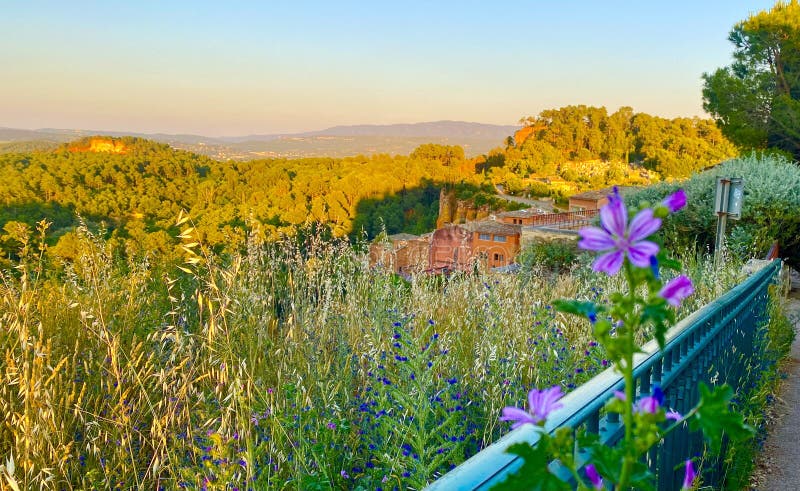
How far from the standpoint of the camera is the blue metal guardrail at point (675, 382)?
1062 mm

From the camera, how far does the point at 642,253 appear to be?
2.13 feet

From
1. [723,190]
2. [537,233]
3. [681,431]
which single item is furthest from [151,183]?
[681,431]

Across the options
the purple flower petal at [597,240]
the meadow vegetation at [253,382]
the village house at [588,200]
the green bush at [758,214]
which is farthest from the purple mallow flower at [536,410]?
the village house at [588,200]

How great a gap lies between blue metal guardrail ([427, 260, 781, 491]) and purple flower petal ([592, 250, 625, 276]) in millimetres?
131

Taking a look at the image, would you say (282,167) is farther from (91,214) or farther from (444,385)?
(444,385)

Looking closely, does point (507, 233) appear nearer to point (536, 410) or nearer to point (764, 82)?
point (764, 82)

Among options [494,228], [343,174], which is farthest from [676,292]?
[343,174]

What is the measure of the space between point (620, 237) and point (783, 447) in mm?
3967

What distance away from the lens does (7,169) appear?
4347cm

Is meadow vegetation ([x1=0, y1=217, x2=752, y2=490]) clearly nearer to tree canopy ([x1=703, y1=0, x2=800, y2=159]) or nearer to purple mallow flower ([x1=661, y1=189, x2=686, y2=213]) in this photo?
purple mallow flower ([x1=661, y1=189, x2=686, y2=213])

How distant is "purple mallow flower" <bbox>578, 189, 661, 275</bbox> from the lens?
2.12 ft

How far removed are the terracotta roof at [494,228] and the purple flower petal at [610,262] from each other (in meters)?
25.1

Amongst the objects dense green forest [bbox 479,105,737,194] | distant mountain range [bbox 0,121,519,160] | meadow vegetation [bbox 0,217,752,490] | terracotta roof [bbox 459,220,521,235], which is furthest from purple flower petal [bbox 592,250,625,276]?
distant mountain range [bbox 0,121,519,160]

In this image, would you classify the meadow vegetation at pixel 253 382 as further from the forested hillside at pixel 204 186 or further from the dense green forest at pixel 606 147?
the dense green forest at pixel 606 147
